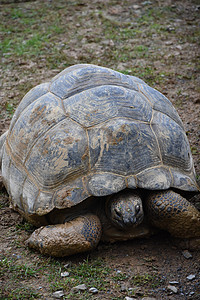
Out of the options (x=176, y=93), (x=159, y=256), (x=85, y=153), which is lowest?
(x=159, y=256)

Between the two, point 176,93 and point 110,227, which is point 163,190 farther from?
point 176,93

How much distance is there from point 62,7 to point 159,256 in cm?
653

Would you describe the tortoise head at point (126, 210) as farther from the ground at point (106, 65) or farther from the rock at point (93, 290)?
the rock at point (93, 290)

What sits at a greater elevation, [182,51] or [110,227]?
[182,51]

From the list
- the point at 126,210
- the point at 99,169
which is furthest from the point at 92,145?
the point at 126,210

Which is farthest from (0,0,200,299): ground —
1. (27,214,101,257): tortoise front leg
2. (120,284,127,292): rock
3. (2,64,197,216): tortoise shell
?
(2,64,197,216): tortoise shell

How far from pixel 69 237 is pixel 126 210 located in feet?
1.56

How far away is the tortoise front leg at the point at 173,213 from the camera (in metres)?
3.07

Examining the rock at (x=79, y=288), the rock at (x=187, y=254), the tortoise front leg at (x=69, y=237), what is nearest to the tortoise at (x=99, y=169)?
the tortoise front leg at (x=69, y=237)

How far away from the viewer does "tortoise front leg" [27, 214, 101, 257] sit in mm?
3041

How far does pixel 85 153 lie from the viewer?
3.12 metres

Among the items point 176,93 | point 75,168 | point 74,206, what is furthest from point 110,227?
point 176,93

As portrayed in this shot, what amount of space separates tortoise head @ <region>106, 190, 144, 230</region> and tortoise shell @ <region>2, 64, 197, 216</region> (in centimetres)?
13

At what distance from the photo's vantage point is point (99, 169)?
3068 millimetres
